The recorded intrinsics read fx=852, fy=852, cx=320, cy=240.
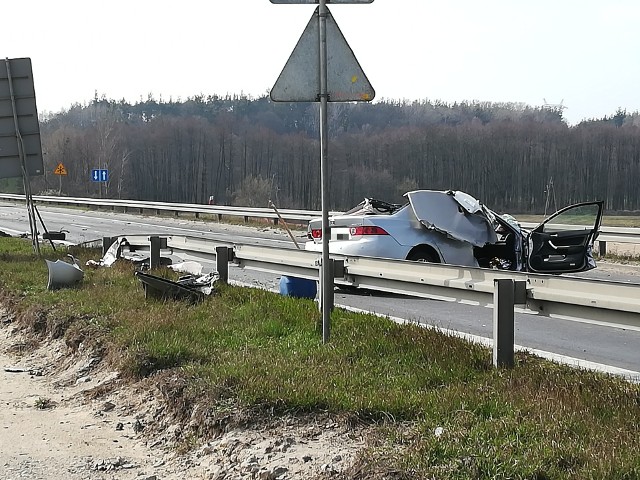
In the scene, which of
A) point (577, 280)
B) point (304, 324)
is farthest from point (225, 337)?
point (577, 280)

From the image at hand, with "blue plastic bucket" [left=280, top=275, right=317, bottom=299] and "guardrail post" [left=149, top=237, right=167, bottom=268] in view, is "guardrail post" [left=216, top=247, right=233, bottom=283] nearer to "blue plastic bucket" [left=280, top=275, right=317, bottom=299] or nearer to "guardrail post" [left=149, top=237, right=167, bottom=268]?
"blue plastic bucket" [left=280, top=275, right=317, bottom=299]

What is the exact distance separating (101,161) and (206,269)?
91563 mm

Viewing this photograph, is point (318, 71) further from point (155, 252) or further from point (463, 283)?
point (155, 252)

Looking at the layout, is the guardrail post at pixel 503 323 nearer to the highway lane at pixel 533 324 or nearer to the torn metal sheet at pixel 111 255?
the highway lane at pixel 533 324

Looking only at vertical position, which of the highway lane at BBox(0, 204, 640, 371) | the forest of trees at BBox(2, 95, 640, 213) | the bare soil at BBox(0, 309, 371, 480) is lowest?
the forest of trees at BBox(2, 95, 640, 213)

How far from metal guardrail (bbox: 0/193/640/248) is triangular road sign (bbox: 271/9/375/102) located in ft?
46.6

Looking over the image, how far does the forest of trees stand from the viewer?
107 meters

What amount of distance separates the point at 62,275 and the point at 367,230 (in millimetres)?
4313

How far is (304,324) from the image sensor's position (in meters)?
7.93

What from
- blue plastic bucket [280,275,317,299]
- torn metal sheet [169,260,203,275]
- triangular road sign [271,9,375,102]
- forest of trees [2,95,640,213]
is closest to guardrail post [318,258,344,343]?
triangular road sign [271,9,375,102]

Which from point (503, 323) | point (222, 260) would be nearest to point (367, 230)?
point (222, 260)

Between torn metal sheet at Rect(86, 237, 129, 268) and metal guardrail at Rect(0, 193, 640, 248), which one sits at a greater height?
torn metal sheet at Rect(86, 237, 129, 268)

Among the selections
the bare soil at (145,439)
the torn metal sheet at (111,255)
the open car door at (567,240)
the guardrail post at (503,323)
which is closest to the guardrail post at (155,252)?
the torn metal sheet at (111,255)

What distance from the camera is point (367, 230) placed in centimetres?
1245
